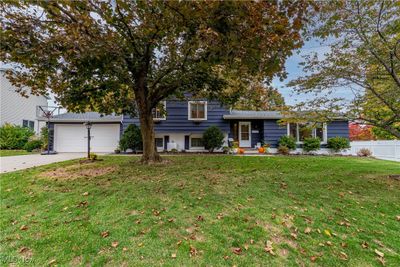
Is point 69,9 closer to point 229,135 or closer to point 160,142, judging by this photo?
point 160,142

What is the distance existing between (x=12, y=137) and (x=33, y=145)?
96.8 inches

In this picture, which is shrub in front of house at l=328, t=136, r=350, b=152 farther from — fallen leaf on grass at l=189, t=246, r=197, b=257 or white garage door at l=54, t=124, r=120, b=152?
white garage door at l=54, t=124, r=120, b=152

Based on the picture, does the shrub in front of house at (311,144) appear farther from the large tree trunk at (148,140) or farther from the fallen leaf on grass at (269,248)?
the fallen leaf on grass at (269,248)

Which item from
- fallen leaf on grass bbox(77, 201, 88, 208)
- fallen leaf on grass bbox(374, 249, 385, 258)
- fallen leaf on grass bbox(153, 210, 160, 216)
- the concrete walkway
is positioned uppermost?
the concrete walkway

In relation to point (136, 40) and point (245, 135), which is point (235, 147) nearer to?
point (245, 135)

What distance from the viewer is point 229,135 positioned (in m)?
15.7

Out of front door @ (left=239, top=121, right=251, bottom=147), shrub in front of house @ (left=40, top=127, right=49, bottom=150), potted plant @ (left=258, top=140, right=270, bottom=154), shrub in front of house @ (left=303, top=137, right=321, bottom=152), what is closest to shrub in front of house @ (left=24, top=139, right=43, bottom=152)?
shrub in front of house @ (left=40, top=127, right=49, bottom=150)

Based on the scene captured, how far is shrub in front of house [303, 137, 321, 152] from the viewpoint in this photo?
46.1 ft

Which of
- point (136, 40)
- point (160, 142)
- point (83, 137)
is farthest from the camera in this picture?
point (83, 137)

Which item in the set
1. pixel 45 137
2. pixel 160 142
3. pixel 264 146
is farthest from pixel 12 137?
pixel 264 146

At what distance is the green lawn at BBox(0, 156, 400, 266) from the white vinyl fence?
805 centimetres

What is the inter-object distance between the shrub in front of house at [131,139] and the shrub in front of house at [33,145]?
6687mm

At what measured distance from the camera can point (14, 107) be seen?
739 inches

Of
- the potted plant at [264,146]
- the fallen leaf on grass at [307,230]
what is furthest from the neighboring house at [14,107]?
the fallen leaf on grass at [307,230]
